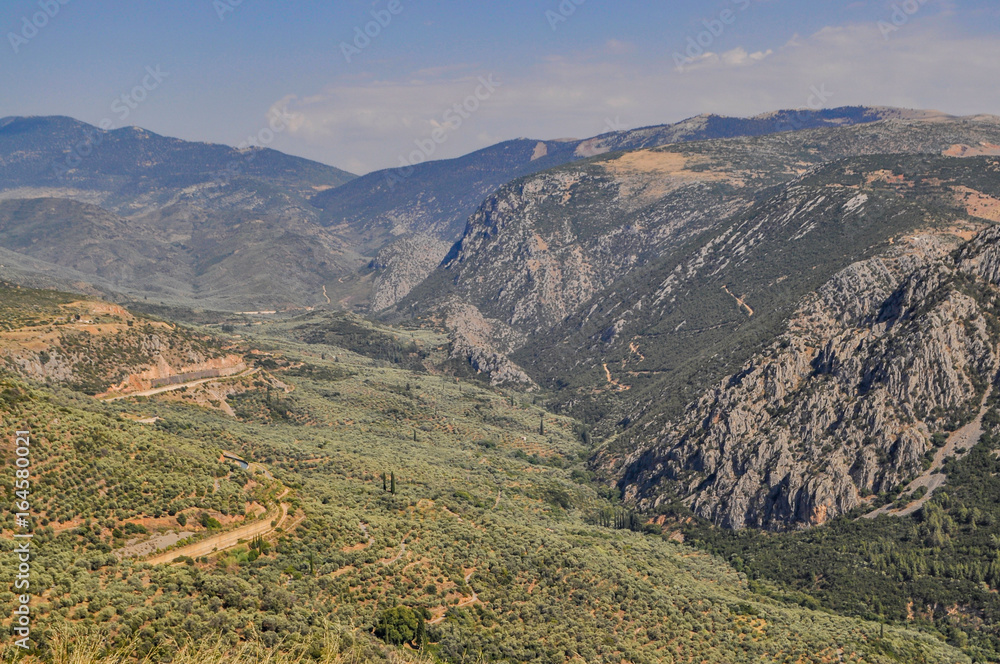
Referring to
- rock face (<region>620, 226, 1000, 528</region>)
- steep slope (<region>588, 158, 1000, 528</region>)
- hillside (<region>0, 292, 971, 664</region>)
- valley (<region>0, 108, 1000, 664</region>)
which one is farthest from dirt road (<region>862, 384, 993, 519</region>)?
hillside (<region>0, 292, 971, 664</region>)

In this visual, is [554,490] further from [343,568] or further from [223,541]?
[223,541]

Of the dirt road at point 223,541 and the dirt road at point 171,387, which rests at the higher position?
the dirt road at point 171,387

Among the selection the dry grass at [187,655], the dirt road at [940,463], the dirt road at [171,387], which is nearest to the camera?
the dry grass at [187,655]

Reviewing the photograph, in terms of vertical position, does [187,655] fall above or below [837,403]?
below

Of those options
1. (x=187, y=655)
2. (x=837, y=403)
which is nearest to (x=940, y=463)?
(x=837, y=403)

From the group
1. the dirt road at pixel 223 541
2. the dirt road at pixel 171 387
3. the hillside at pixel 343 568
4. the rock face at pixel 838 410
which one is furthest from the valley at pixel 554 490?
the dirt road at pixel 171 387

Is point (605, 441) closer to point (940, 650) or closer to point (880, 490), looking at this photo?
Result: point (880, 490)

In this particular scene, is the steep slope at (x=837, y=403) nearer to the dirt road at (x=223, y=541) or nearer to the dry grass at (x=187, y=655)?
the dirt road at (x=223, y=541)

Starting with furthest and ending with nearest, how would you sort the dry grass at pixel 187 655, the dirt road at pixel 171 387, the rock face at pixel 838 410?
the dirt road at pixel 171 387 < the rock face at pixel 838 410 < the dry grass at pixel 187 655

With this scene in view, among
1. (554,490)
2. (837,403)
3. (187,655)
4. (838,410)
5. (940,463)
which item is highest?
(837,403)

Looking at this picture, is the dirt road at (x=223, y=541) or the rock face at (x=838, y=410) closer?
the dirt road at (x=223, y=541)
